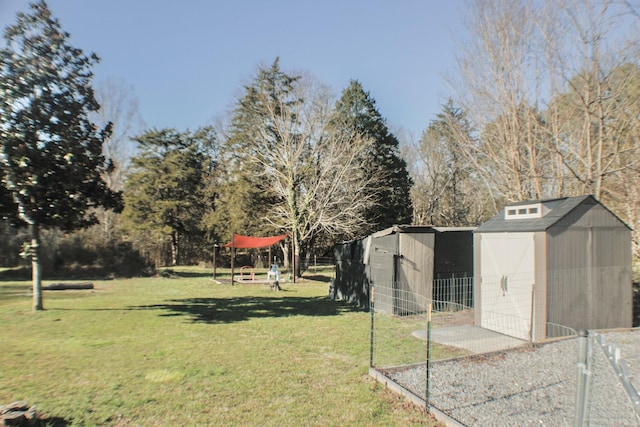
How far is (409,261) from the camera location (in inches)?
423

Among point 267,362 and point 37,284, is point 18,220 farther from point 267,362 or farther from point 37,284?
point 267,362

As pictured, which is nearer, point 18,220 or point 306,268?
point 18,220

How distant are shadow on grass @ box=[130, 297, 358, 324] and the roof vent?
5168 millimetres

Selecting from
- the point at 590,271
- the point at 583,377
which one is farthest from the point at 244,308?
the point at 583,377

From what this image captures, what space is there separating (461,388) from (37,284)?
10.3 metres

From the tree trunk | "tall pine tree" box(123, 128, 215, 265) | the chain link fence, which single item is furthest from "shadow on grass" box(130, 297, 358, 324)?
"tall pine tree" box(123, 128, 215, 265)

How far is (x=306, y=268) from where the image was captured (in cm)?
2625

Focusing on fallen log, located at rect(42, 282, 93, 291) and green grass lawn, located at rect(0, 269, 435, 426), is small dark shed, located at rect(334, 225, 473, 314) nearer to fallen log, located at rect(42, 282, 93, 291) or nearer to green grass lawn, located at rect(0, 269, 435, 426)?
green grass lawn, located at rect(0, 269, 435, 426)

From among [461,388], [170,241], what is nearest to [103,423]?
[461,388]

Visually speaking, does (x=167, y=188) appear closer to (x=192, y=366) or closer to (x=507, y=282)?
(x=192, y=366)

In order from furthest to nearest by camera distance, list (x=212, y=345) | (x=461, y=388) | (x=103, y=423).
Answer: (x=212, y=345), (x=461, y=388), (x=103, y=423)

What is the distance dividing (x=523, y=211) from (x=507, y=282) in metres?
1.58

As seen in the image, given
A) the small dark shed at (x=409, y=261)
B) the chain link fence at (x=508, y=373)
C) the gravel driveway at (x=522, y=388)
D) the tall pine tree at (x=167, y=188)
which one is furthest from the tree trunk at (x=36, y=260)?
the tall pine tree at (x=167, y=188)

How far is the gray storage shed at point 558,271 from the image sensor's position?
756 cm
